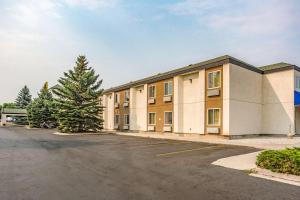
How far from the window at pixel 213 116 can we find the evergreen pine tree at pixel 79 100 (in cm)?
1669

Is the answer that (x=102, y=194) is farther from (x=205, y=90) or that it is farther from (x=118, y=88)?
(x=118, y=88)

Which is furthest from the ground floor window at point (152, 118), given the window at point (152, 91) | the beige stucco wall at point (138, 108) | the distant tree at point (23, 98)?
the distant tree at point (23, 98)

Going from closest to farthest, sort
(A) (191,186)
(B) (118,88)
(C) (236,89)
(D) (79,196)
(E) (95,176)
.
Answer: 1. (D) (79,196)
2. (A) (191,186)
3. (E) (95,176)
4. (C) (236,89)
5. (B) (118,88)

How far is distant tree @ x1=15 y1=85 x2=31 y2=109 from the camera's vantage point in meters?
102

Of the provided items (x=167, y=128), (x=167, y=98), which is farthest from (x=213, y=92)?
(x=167, y=128)

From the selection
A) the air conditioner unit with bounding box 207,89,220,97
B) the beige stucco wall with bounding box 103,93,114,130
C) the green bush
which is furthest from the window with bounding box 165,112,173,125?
the green bush

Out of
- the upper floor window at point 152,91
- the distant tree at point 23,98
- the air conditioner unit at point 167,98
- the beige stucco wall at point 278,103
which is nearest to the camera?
the beige stucco wall at point 278,103

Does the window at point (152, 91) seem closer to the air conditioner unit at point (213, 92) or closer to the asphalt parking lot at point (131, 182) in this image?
the air conditioner unit at point (213, 92)

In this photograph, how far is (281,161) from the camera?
28.0ft

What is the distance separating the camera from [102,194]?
6.08m

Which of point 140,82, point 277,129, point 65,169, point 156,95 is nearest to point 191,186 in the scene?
point 65,169

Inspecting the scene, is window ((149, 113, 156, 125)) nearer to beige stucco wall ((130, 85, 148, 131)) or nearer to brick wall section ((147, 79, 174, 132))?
brick wall section ((147, 79, 174, 132))

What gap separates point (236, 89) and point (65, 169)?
17403mm

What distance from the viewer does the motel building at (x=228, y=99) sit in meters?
22.5
